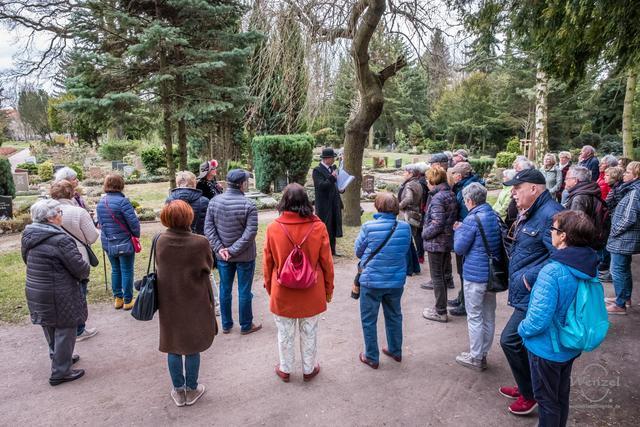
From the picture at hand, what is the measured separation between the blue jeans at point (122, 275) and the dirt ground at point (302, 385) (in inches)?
23.9

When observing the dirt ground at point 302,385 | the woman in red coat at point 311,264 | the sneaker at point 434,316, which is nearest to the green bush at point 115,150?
the dirt ground at point 302,385

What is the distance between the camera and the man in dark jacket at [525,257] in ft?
10.1

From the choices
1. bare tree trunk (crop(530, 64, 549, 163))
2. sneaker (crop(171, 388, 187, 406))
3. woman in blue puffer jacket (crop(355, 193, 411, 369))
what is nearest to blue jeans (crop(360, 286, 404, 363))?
woman in blue puffer jacket (crop(355, 193, 411, 369))

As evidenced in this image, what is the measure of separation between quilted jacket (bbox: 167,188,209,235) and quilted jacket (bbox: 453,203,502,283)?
9.82ft

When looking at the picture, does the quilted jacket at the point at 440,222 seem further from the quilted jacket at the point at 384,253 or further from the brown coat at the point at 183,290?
the brown coat at the point at 183,290

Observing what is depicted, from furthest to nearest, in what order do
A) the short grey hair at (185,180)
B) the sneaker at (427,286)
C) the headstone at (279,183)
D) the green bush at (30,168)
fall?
1. the green bush at (30,168)
2. the headstone at (279,183)
3. the sneaker at (427,286)
4. the short grey hair at (185,180)

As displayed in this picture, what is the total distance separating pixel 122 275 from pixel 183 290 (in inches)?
105

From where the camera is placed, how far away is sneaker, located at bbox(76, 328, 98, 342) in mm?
4688

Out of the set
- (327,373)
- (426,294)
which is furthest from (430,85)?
(327,373)

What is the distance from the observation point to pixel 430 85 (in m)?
9.79

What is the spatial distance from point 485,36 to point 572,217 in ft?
18.3

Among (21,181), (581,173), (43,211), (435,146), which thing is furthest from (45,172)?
(435,146)

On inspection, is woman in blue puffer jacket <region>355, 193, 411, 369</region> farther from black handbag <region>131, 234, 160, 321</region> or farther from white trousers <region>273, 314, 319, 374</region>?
black handbag <region>131, 234, 160, 321</region>

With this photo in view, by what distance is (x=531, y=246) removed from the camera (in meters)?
3.13
